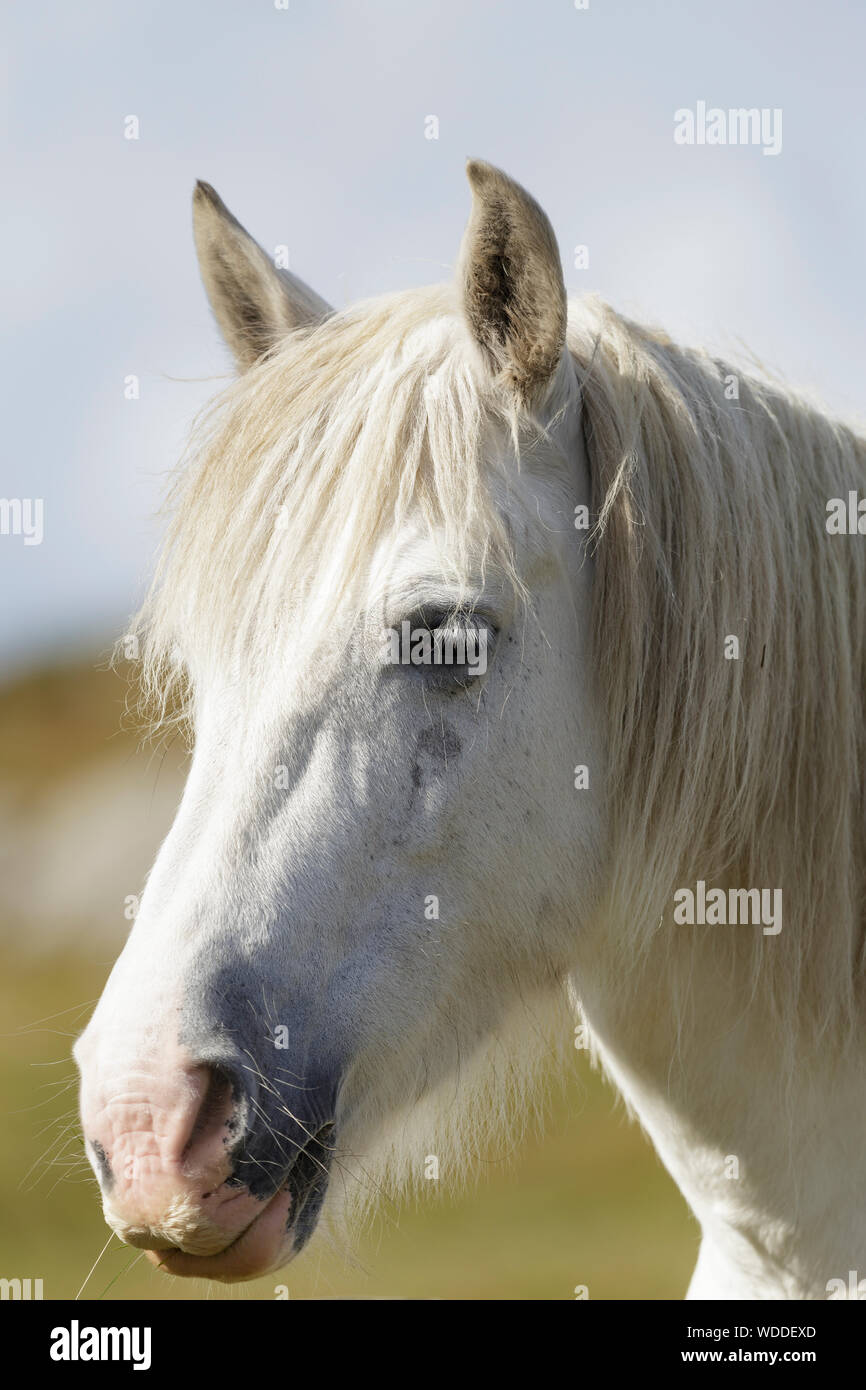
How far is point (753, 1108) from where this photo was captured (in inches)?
87.9

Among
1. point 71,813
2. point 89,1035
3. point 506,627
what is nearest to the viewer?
point 89,1035

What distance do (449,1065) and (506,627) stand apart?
0.87 meters

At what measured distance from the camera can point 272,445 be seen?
2.15 metres

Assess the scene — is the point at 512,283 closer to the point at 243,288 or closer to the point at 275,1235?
the point at 243,288

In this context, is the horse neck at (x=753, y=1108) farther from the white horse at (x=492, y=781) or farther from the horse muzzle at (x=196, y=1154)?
the horse muzzle at (x=196, y=1154)

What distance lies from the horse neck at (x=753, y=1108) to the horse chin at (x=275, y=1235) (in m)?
0.72

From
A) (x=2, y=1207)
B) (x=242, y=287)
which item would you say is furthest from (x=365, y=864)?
(x=2, y=1207)

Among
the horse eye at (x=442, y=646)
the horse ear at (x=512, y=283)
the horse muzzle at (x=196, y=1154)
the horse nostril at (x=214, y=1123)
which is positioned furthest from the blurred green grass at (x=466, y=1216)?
the horse ear at (x=512, y=283)

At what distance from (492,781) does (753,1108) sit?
0.94 m

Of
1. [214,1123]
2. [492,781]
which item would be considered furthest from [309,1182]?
[492,781]

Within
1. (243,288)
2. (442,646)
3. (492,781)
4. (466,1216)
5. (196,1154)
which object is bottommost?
(466,1216)

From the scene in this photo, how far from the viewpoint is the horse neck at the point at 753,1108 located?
2.21 m

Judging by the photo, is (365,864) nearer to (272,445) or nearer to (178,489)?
(272,445)

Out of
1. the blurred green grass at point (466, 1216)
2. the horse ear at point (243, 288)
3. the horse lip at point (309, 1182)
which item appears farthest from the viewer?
the blurred green grass at point (466, 1216)
